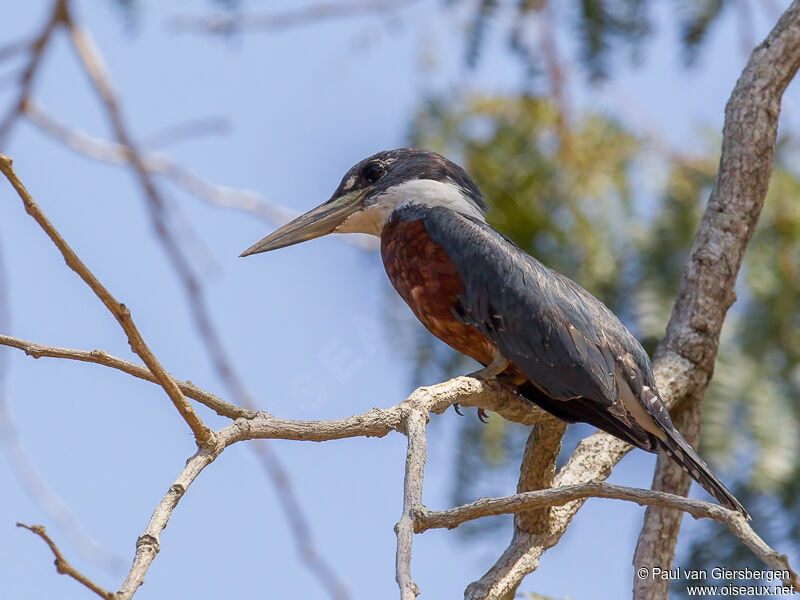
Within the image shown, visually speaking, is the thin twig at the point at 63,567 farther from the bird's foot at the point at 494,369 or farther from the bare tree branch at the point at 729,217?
the bare tree branch at the point at 729,217

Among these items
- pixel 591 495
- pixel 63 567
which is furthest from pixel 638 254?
pixel 63 567

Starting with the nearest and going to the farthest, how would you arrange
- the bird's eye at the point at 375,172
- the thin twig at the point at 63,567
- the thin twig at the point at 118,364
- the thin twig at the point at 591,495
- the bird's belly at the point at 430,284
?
the thin twig at the point at 63,567
the thin twig at the point at 591,495
the thin twig at the point at 118,364
the bird's belly at the point at 430,284
the bird's eye at the point at 375,172

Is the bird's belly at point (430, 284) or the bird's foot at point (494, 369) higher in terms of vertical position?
the bird's belly at point (430, 284)

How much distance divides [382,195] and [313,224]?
0.30 metres

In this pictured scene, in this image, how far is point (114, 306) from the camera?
1623mm

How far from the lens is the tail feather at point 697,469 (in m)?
2.89

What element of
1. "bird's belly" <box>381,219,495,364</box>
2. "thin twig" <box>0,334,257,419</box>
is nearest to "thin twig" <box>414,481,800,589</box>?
"thin twig" <box>0,334,257,419</box>

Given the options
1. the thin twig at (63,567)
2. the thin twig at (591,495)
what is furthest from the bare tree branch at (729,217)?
the thin twig at (63,567)

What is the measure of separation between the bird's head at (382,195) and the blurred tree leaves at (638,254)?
374mm

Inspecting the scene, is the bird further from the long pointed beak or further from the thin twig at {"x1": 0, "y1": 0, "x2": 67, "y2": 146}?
the thin twig at {"x1": 0, "y1": 0, "x2": 67, "y2": 146}

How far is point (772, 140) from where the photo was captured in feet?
11.7

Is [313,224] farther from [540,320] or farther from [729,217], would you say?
[729,217]

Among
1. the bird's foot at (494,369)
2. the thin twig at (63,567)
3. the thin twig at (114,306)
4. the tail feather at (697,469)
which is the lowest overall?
the thin twig at (63,567)

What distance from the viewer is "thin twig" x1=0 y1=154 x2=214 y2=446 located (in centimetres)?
154
